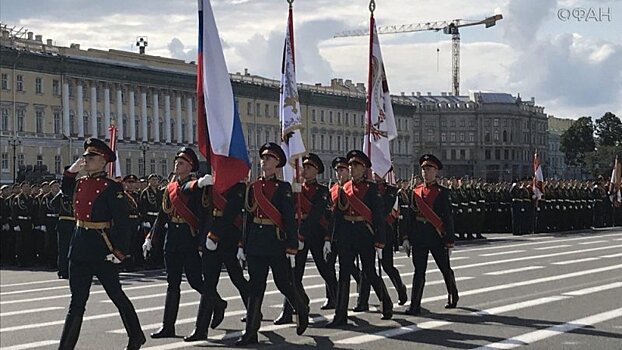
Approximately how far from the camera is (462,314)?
13.8 metres

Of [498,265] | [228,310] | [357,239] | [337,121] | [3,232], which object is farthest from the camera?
[337,121]

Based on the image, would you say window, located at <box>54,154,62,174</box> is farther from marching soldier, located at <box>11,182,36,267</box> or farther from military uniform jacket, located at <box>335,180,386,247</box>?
military uniform jacket, located at <box>335,180,386,247</box>

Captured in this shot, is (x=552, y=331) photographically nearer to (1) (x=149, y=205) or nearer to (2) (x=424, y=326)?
(2) (x=424, y=326)

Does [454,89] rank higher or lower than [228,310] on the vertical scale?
higher

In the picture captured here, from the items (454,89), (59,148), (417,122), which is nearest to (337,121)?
(59,148)

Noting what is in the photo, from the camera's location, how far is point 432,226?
1412 cm

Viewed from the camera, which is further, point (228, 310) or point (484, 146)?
point (484, 146)

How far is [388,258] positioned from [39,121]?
6788 cm

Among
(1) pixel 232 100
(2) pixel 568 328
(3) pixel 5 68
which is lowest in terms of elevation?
(2) pixel 568 328

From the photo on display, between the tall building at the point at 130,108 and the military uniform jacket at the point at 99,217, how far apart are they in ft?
187

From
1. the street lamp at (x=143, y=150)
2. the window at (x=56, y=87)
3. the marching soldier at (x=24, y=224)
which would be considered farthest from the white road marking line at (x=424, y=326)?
the street lamp at (x=143, y=150)

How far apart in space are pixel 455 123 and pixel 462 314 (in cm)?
14241

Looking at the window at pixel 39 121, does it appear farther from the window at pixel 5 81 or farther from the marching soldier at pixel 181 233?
the marching soldier at pixel 181 233

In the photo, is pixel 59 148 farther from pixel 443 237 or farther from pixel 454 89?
pixel 454 89
